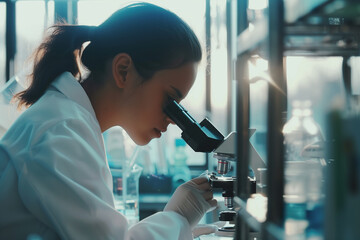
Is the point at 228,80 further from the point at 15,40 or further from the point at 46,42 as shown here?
the point at 46,42

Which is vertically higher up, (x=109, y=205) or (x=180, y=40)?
(x=180, y=40)

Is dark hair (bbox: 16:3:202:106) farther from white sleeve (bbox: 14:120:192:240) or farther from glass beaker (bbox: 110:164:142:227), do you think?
glass beaker (bbox: 110:164:142:227)

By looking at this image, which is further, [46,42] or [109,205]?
[46,42]

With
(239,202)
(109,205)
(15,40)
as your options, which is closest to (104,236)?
(109,205)

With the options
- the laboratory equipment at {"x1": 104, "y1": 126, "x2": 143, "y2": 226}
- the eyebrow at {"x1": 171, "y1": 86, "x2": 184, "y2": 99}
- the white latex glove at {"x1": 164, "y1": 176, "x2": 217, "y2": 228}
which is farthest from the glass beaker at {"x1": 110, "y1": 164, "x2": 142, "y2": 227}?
the eyebrow at {"x1": 171, "y1": 86, "x2": 184, "y2": 99}

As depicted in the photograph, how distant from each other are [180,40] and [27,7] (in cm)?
221

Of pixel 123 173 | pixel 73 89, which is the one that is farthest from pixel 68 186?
pixel 123 173

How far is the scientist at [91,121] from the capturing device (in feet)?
3.17

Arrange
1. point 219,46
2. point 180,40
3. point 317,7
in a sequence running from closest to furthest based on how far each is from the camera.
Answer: point 317,7 < point 180,40 < point 219,46

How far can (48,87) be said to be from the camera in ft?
4.08

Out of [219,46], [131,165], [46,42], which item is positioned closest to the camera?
[46,42]

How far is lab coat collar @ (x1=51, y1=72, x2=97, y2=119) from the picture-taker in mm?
1202

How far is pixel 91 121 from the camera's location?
1146 mm

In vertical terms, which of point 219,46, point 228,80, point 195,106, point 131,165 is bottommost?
point 131,165
